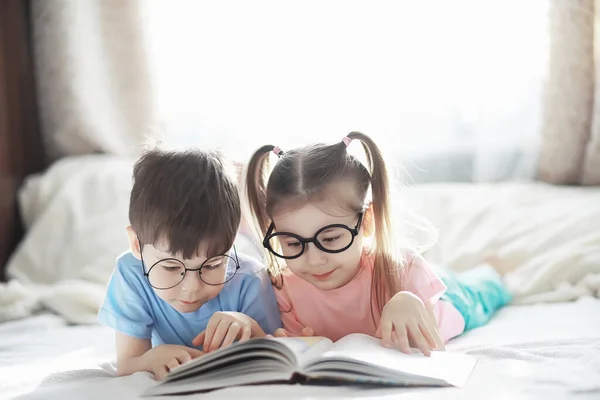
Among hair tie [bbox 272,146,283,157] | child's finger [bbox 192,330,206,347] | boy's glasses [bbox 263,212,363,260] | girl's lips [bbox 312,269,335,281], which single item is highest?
hair tie [bbox 272,146,283,157]

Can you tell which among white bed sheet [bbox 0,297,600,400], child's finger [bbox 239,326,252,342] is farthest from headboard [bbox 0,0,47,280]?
child's finger [bbox 239,326,252,342]

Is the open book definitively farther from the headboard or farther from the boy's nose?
the headboard

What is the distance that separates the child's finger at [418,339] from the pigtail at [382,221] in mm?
158

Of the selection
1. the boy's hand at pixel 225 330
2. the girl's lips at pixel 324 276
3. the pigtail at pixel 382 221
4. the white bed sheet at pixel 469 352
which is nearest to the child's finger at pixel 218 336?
the boy's hand at pixel 225 330

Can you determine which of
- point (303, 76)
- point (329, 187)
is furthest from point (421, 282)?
point (303, 76)

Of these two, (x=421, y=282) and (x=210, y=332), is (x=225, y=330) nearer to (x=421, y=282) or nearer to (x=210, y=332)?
(x=210, y=332)

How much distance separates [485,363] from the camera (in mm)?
1135

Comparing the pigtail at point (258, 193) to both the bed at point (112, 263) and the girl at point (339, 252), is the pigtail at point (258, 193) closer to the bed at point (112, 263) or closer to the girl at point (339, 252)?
the girl at point (339, 252)

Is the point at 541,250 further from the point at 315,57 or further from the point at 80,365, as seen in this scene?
the point at 80,365

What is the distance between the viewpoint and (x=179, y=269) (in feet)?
3.75

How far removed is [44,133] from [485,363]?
5.84ft

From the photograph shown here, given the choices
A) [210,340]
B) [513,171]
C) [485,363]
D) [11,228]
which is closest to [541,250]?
[513,171]

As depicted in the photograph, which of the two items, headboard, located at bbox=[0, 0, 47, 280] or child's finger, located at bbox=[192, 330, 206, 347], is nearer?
child's finger, located at bbox=[192, 330, 206, 347]

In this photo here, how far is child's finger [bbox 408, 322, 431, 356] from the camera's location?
1.11 m
